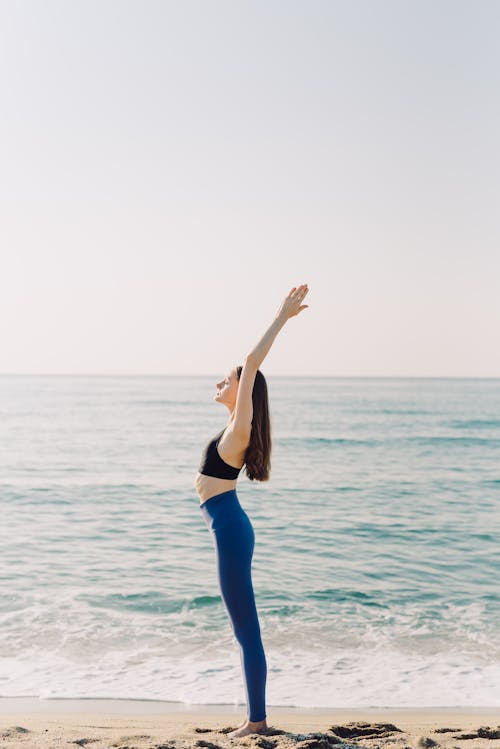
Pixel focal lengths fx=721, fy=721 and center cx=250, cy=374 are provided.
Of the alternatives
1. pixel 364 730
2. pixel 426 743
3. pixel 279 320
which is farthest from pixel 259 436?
pixel 364 730

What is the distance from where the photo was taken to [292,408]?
188ft

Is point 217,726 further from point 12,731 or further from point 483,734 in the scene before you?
point 483,734

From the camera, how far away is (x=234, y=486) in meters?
4.13

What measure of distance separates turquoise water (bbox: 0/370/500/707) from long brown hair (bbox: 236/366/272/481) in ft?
8.29

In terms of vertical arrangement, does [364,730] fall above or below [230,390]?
below

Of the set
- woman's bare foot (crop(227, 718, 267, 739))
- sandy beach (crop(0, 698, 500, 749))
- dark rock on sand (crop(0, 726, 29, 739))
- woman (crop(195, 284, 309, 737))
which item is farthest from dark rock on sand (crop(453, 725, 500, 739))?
dark rock on sand (crop(0, 726, 29, 739))

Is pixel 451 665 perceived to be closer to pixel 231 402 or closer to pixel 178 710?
pixel 178 710

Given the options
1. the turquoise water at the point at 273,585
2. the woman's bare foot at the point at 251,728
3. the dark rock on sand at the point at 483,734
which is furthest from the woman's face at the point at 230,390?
the turquoise water at the point at 273,585

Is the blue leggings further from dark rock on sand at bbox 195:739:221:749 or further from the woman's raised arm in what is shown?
the woman's raised arm

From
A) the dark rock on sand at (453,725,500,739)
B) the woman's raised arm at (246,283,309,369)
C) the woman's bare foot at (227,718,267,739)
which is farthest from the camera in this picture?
the dark rock on sand at (453,725,500,739)

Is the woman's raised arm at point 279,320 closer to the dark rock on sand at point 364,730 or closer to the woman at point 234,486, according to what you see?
the woman at point 234,486

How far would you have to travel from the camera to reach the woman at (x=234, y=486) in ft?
13.2

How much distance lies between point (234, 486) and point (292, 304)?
1103 millimetres

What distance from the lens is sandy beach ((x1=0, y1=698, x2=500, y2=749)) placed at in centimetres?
418
